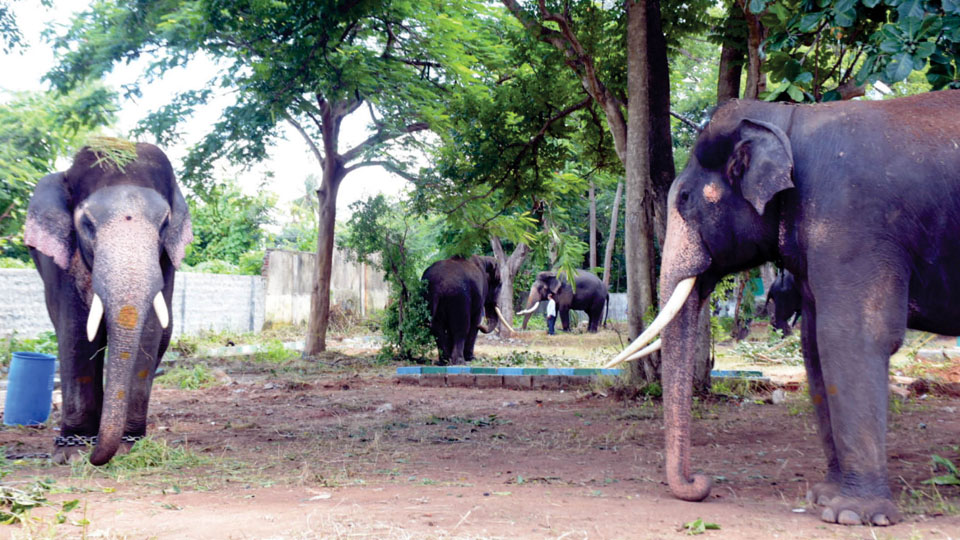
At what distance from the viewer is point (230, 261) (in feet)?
89.3

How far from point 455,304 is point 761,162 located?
34.8 feet

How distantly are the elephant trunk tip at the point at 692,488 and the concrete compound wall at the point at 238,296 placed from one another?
1327cm

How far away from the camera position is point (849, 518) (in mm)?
3996

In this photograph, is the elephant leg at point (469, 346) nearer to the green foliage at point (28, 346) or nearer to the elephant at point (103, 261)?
the green foliage at point (28, 346)

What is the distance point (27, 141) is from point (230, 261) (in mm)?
20011

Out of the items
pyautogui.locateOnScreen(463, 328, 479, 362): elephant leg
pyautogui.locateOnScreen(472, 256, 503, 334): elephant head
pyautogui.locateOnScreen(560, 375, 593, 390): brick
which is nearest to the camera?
pyautogui.locateOnScreen(560, 375, 593, 390): brick

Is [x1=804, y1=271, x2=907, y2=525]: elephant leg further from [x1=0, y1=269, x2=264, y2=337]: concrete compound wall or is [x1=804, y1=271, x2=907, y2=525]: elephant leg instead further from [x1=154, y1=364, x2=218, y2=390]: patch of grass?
[x1=0, y1=269, x2=264, y2=337]: concrete compound wall

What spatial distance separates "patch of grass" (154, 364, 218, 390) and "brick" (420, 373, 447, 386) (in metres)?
2.92

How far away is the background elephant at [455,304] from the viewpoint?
15.0 metres

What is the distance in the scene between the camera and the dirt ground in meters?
3.92

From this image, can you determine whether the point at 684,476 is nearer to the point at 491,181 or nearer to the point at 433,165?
the point at 491,181

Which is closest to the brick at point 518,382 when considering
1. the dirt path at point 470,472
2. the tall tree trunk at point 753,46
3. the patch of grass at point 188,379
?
the dirt path at point 470,472

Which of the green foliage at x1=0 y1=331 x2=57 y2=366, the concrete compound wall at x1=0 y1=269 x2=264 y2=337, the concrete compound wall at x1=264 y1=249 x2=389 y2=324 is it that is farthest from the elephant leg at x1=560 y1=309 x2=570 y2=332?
the green foliage at x1=0 y1=331 x2=57 y2=366

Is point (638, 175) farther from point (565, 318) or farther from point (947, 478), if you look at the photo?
point (565, 318)
